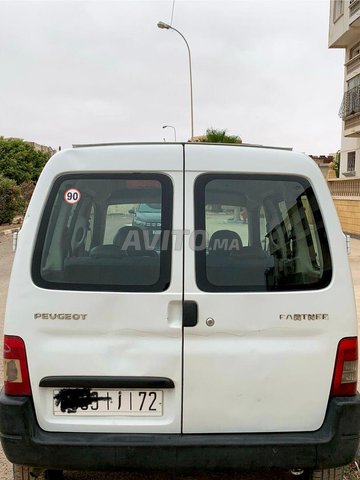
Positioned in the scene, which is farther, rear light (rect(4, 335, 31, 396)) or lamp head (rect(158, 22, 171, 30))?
lamp head (rect(158, 22, 171, 30))

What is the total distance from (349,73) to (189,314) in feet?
79.6

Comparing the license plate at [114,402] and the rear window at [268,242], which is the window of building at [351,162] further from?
the license plate at [114,402]

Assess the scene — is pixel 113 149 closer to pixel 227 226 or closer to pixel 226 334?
pixel 227 226

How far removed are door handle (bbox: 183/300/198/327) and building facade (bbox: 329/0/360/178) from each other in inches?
856

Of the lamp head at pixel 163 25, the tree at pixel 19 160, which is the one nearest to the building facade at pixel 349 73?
the lamp head at pixel 163 25

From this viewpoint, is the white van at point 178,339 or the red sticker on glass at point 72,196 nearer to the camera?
the white van at point 178,339

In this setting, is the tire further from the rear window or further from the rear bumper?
the rear window

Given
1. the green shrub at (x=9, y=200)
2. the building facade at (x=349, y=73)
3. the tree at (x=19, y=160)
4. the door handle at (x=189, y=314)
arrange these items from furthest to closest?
the tree at (x=19, y=160), the building facade at (x=349, y=73), the green shrub at (x=9, y=200), the door handle at (x=189, y=314)

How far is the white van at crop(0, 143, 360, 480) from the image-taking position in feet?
7.36

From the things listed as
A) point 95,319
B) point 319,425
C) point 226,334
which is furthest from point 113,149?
point 319,425

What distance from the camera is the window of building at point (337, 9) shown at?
25.3 meters

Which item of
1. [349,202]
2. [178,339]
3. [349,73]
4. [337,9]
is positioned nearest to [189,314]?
[178,339]

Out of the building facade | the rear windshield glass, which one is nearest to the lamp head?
the building facade

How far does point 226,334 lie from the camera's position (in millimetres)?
2250
